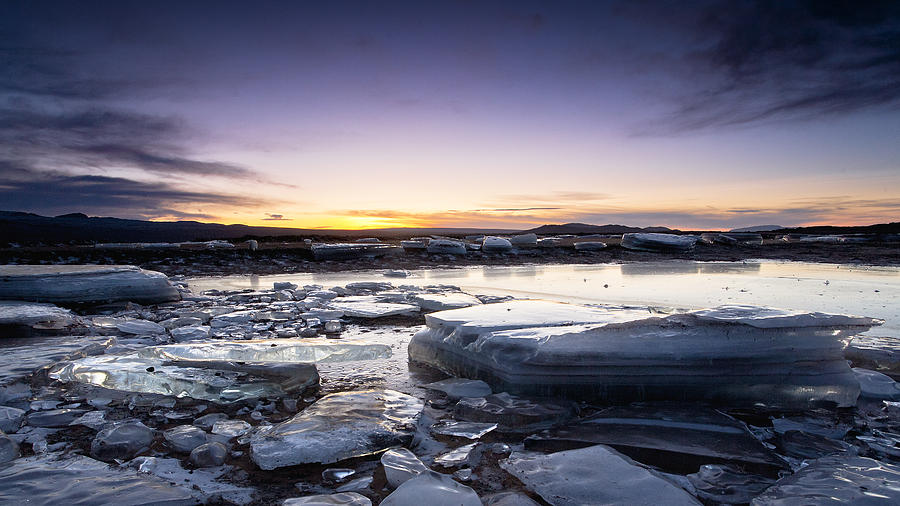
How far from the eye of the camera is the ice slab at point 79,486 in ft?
3.86

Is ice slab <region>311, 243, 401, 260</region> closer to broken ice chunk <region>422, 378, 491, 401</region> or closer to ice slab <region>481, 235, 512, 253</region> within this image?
ice slab <region>481, 235, 512, 253</region>

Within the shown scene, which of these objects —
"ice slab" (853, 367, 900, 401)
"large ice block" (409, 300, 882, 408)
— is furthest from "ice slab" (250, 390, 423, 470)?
"ice slab" (853, 367, 900, 401)

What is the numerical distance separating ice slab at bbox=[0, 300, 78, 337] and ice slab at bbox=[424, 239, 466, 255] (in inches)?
420

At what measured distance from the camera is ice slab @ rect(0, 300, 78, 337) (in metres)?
3.10

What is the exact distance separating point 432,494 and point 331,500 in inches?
10.5

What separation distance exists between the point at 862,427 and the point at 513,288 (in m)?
4.73

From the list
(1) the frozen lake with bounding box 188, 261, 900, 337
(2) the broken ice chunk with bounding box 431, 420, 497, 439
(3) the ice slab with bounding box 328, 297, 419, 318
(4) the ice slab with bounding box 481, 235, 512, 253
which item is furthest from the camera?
(4) the ice slab with bounding box 481, 235, 512, 253

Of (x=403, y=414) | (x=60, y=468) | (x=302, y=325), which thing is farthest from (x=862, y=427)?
(x=302, y=325)

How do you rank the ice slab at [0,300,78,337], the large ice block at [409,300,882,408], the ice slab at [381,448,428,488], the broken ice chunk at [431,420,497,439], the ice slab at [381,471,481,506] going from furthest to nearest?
the ice slab at [0,300,78,337], the large ice block at [409,300,882,408], the broken ice chunk at [431,420,497,439], the ice slab at [381,448,428,488], the ice slab at [381,471,481,506]

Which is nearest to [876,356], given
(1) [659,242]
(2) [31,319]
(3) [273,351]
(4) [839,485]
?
(4) [839,485]

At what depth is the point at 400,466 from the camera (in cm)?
139

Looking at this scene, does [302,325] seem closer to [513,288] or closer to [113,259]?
[513,288]

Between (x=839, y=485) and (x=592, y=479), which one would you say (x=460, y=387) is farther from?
(x=839, y=485)

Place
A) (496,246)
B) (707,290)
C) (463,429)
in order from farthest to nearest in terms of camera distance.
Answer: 1. (496,246)
2. (707,290)
3. (463,429)
